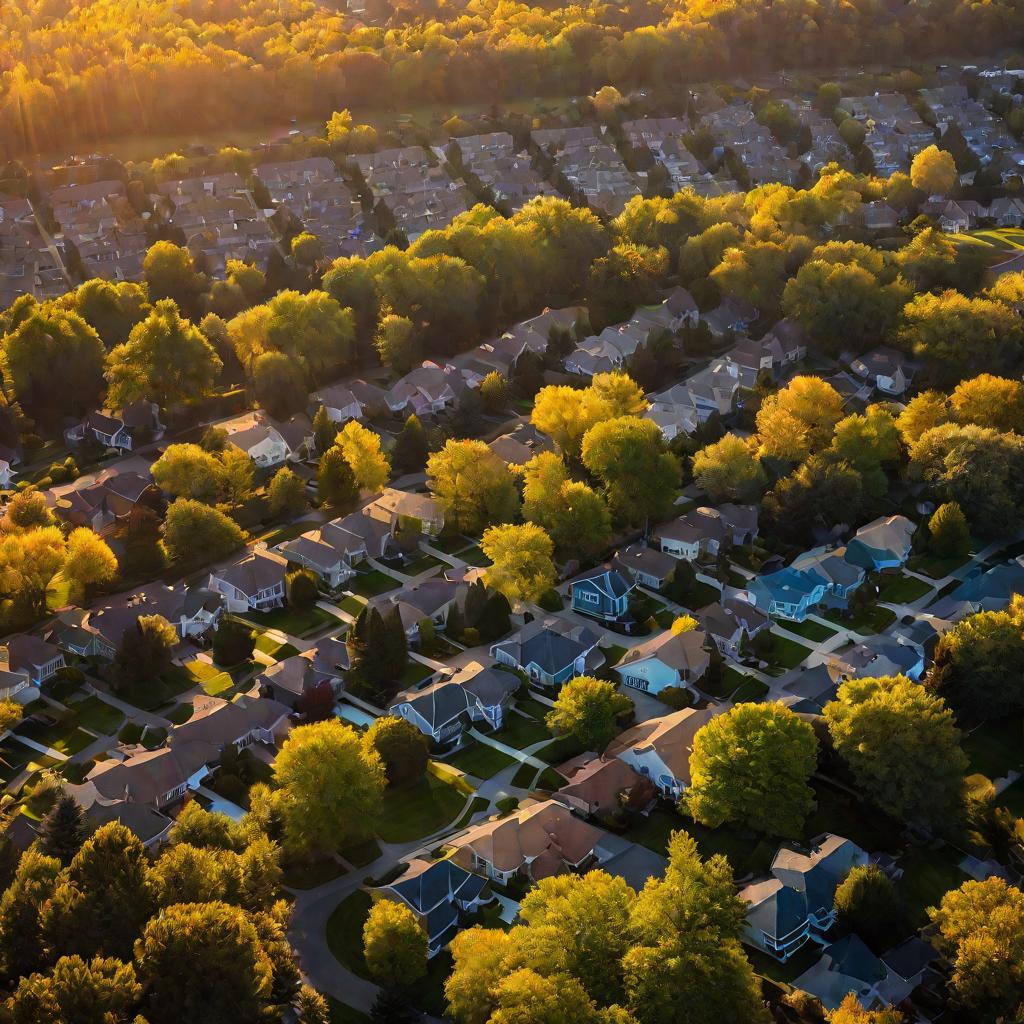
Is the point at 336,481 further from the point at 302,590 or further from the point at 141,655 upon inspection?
the point at 141,655

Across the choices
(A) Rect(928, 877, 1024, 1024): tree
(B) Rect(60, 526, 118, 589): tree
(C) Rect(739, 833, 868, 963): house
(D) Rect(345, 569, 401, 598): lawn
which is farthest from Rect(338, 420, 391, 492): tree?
(A) Rect(928, 877, 1024, 1024): tree

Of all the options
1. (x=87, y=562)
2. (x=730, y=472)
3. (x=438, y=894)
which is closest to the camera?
(x=438, y=894)

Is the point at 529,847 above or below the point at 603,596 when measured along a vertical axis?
below

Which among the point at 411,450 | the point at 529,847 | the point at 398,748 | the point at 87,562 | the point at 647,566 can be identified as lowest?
the point at 529,847

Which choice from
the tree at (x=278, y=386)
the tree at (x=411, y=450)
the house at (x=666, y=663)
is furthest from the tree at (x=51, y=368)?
the house at (x=666, y=663)

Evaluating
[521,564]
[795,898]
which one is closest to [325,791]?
[795,898]
